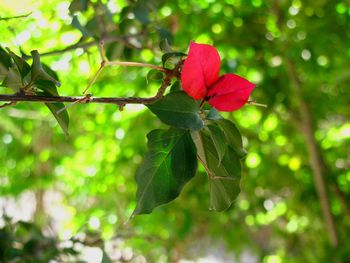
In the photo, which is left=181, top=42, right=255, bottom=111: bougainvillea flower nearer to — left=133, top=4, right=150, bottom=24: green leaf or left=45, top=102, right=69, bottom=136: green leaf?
left=45, top=102, right=69, bottom=136: green leaf

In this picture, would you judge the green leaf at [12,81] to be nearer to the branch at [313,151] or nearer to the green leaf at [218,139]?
the green leaf at [218,139]

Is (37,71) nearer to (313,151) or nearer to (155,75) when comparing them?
(155,75)

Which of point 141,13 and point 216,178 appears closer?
point 216,178

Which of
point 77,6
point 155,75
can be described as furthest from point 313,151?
point 155,75

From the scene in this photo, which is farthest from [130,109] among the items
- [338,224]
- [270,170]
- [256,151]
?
[338,224]

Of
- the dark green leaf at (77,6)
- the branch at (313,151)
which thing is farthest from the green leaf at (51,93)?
the branch at (313,151)

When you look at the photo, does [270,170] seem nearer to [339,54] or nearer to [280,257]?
[280,257]

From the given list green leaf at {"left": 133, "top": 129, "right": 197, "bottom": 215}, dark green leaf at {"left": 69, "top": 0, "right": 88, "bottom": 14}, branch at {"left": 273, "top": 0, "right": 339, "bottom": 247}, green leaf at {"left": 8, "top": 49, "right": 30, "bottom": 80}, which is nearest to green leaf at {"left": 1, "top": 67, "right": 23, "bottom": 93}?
green leaf at {"left": 8, "top": 49, "right": 30, "bottom": 80}
